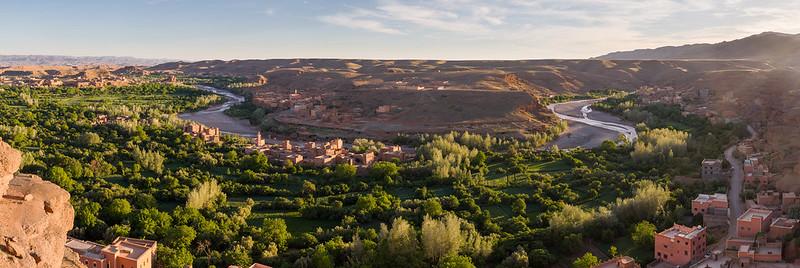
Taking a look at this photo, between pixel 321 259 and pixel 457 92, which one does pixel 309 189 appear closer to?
pixel 321 259

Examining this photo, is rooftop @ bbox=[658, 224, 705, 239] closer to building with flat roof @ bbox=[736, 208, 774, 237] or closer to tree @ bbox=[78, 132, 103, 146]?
building with flat roof @ bbox=[736, 208, 774, 237]

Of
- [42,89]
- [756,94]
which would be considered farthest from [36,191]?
[42,89]

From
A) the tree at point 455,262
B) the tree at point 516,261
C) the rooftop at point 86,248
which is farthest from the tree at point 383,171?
the rooftop at point 86,248

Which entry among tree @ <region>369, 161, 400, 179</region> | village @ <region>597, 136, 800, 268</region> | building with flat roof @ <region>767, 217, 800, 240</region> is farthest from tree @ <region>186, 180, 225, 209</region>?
building with flat roof @ <region>767, 217, 800, 240</region>

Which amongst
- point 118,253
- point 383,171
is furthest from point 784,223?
point 118,253

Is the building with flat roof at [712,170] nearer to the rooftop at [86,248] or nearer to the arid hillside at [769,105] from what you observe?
the arid hillside at [769,105]
